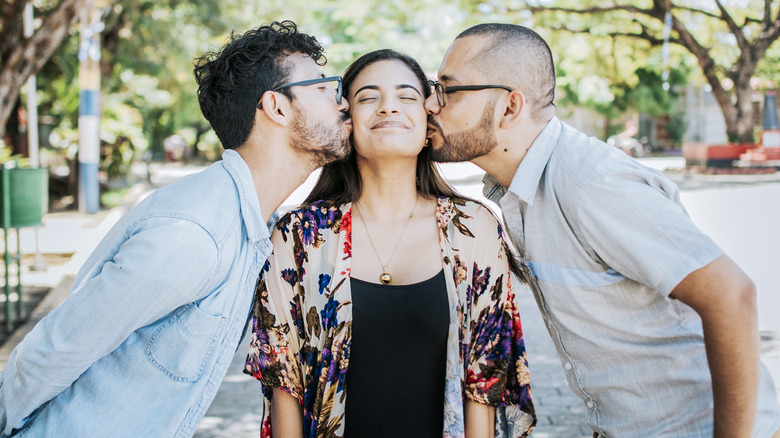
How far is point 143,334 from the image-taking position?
215 centimetres

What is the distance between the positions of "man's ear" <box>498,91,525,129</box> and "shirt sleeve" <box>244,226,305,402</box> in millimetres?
993

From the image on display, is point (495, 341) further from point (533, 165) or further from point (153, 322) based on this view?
point (153, 322)

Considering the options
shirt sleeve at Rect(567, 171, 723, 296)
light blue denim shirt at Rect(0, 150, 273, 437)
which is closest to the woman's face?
light blue denim shirt at Rect(0, 150, 273, 437)

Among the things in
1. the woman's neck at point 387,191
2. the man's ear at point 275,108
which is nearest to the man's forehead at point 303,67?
the man's ear at point 275,108

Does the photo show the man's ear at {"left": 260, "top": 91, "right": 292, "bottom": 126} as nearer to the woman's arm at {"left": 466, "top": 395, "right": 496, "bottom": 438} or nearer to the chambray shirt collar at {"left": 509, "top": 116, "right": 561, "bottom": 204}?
the chambray shirt collar at {"left": 509, "top": 116, "right": 561, "bottom": 204}

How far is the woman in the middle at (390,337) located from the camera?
254 centimetres

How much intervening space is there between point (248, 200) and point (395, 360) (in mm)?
834

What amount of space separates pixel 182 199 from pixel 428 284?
991 millimetres

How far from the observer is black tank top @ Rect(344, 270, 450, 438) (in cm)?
256

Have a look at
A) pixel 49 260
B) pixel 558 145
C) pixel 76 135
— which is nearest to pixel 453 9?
pixel 76 135

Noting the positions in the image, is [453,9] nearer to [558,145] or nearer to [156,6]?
[156,6]

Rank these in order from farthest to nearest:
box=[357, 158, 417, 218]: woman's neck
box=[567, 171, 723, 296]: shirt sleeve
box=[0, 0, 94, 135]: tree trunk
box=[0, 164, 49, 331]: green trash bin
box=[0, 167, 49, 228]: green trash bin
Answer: box=[0, 0, 94, 135]: tree trunk → box=[0, 167, 49, 228]: green trash bin → box=[0, 164, 49, 331]: green trash bin → box=[357, 158, 417, 218]: woman's neck → box=[567, 171, 723, 296]: shirt sleeve

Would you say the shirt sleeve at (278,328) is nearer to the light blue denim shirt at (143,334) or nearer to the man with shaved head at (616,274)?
the light blue denim shirt at (143,334)

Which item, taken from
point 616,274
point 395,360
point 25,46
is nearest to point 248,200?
point 395,360
